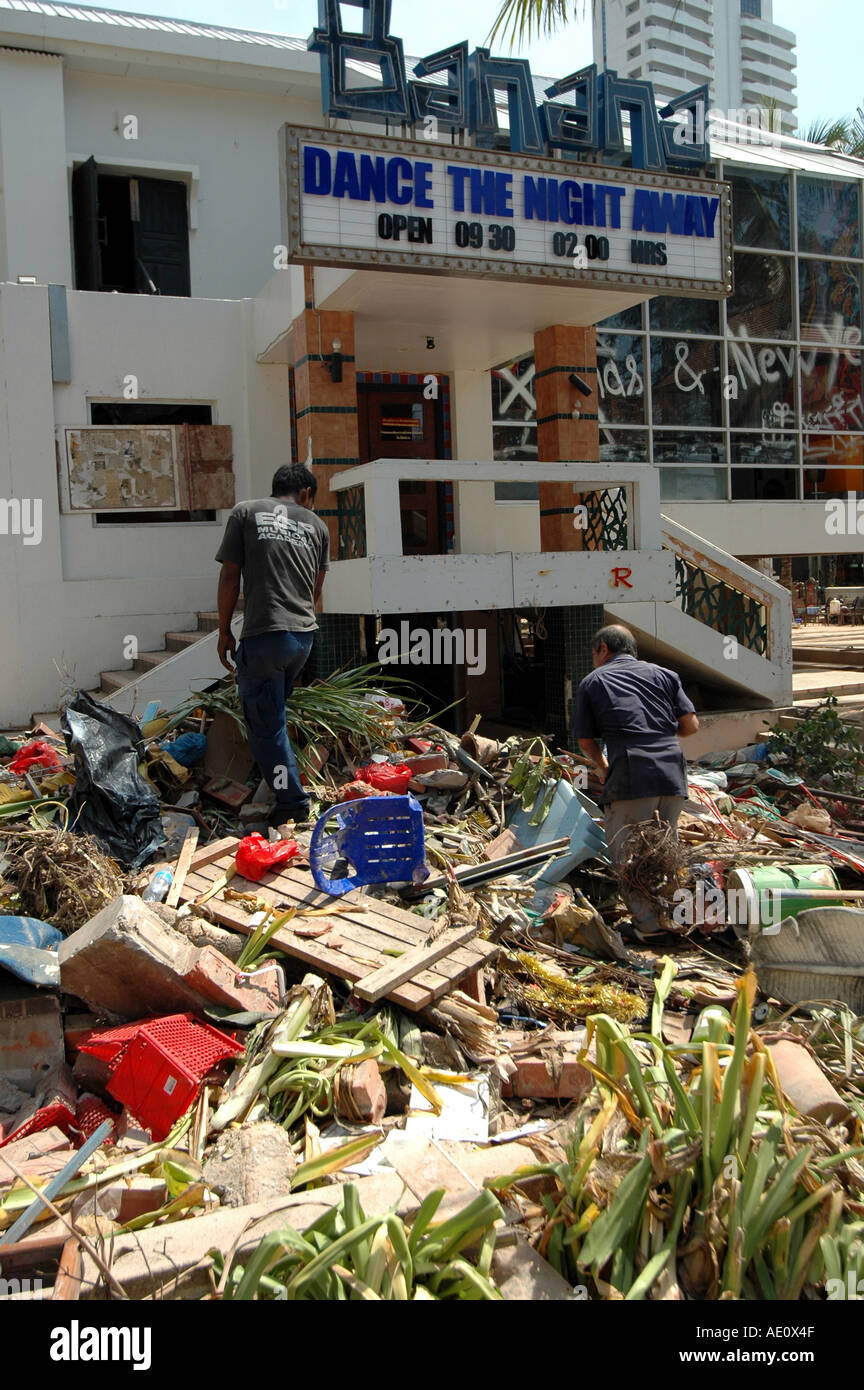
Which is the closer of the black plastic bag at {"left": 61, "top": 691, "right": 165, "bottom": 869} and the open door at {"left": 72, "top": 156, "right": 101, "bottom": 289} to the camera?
the black plastic bag at {"left": 61, "top": 691, "right": 165, "bottom": 869}

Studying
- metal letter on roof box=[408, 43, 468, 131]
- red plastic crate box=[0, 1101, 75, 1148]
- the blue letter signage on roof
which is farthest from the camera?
metal letter on roof box=[408, 43, 468, 131]

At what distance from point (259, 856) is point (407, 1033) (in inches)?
63.1

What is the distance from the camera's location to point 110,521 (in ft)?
34.4

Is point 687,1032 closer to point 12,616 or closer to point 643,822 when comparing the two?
point 643,822

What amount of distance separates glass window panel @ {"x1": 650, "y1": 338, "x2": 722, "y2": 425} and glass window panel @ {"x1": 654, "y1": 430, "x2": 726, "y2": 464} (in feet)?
0.52

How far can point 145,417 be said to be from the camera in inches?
413

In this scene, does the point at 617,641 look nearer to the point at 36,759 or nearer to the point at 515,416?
the point at 36,759

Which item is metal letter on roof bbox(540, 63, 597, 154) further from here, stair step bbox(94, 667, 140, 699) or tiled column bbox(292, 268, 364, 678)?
stair step bbox(94, 667, 140, 699)

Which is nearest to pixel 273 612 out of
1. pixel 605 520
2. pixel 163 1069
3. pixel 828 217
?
pixel 163 1069

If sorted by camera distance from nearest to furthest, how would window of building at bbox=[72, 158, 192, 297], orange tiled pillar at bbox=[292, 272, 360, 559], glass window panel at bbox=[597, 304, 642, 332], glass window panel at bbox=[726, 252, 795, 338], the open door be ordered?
orange tiled pillar at bbox=[292, 272, 360, 559]
the open door
glass window panel at bbox=[597, 304, 642, 332]
window of building at bbox=[72, 158, 192, 297]
glass window panel at bbox=[726, 252, 795, 338]

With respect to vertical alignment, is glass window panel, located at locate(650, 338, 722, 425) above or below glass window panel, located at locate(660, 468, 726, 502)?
above

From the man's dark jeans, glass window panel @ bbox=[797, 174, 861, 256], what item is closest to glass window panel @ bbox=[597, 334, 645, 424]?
glass window panel @ bbox=[797, 174, 861, 256]

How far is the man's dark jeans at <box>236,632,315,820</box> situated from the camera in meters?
6.04

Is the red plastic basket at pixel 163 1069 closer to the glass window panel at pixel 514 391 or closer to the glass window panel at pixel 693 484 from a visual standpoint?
the glass window panel at pixel 514 391
